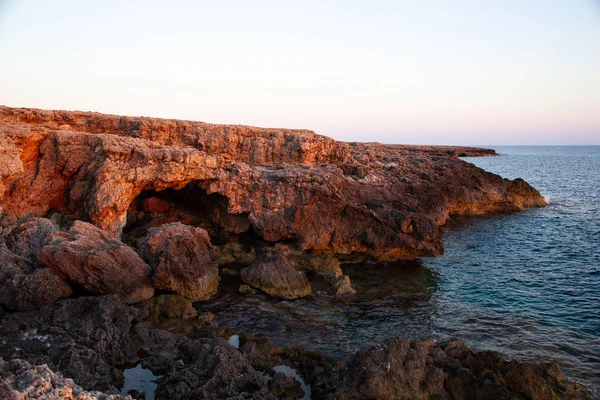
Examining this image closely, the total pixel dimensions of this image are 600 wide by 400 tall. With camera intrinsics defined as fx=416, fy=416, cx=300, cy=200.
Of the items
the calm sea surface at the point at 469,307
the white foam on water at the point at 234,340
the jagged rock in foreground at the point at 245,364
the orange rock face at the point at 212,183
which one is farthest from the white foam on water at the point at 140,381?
the orange rock face at the point at 212,183

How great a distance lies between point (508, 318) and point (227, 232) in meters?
15.6

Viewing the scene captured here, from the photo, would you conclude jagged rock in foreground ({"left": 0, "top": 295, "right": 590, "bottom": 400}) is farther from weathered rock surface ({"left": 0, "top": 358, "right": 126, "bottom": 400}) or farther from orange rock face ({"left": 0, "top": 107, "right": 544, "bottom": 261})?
orange rock face ({"left": 0, "top": 107, "right": 544, "bottom": 261})

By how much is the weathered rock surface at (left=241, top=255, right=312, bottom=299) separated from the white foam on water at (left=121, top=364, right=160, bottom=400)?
7694 millimetres

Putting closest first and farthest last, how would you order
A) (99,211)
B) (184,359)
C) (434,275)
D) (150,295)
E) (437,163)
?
(184,359)
(150,295)
(99,211)
(434,275)
(437,163)

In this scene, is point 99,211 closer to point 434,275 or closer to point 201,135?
point 201,135

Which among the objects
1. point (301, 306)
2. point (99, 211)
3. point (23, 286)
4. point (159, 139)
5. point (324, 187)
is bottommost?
point (301, 306)

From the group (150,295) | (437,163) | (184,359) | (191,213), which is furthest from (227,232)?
(437,163)

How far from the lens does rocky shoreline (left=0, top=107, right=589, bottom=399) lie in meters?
11.1

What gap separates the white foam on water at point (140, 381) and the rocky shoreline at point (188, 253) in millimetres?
256

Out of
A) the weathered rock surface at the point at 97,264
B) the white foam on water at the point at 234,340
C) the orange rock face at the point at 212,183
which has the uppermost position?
the orange rock face at the point at 212,183

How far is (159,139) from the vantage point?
88.4 feet

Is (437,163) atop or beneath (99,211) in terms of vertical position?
atop

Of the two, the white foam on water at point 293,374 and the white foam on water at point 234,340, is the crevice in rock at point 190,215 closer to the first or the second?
the white foam on water at point 234,340

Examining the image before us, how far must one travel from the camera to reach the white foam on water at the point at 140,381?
11.5 m
